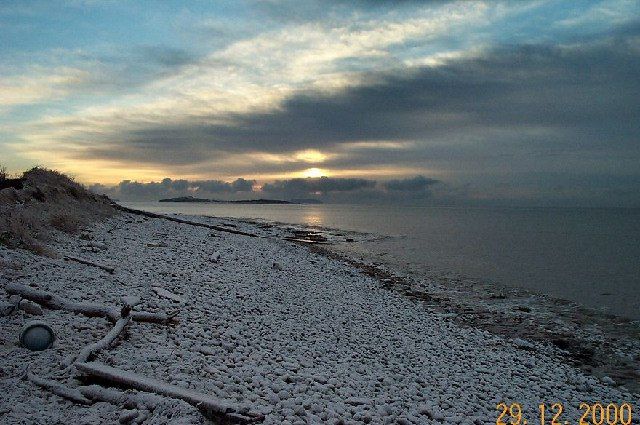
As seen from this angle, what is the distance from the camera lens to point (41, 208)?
1914cm

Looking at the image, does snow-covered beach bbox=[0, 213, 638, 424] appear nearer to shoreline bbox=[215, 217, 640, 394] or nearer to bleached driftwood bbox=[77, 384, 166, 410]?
bleached driftwood bbox=[77, 384, 166, 410]

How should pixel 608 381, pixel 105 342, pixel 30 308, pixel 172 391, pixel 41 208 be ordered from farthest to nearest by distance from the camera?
pixel 41 208
pixel 608 381
pixel 30 308
pixel 105 342
pixel 172 391

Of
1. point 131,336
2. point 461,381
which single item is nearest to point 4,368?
point 131,336

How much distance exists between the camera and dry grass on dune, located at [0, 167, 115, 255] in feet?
41.9

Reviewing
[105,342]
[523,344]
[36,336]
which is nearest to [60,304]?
[36,336]

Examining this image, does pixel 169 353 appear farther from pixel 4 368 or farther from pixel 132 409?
pixel 4 368

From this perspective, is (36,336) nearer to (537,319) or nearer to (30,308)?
(30,308)

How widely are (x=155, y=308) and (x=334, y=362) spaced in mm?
4554

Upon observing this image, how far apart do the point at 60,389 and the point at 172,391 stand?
1582 mm

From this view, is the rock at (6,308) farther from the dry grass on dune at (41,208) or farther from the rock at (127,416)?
the dry grass on dune at (41,208)

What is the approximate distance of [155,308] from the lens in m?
10.3

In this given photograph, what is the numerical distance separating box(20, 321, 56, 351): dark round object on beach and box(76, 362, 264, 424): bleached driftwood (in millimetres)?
1206
